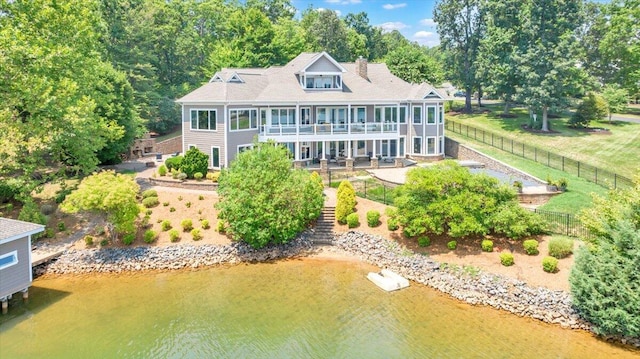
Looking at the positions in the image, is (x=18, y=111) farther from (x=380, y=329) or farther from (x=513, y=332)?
(x=513, y=332)

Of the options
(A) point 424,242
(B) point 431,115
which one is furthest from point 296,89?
(A) point 424,242

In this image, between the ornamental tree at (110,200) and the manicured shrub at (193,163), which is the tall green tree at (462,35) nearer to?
the manicured shrub at (193,163)

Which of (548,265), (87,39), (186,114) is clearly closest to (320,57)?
(186,114)

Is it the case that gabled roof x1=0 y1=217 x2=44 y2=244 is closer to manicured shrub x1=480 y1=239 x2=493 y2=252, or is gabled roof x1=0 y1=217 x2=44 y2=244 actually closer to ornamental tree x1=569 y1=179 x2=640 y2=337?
manicured shrub x1=480 y1=239 x2=493 y2=252

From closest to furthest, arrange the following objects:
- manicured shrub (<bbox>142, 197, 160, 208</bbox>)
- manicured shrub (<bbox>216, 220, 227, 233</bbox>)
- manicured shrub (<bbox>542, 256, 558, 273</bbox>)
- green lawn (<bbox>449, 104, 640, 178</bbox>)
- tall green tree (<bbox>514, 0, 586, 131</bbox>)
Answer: manicured shrub (<bbox>542, 256, 558, 273</bbox>), manicured shrub (<bbox>216, 220, 227, 233</bbox>), manicured shrub (<bbox>142, 197, 160, 208</bbox>), green lawn (<bbox>449, 104, 640, 178</bbox>), tall green tree (<bbox>514, 0, 586, 131</bbox>)

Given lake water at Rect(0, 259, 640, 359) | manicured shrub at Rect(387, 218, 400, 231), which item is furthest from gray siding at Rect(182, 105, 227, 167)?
manicured shrub at Rect(387, 218, 400, 231)
